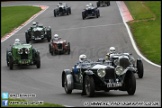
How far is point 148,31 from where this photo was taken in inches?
1725

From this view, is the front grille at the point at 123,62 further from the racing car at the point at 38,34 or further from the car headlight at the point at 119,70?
the racing car at the point at 38,34

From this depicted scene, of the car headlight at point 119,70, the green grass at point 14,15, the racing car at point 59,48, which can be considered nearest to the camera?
the car headlight at point 119,70

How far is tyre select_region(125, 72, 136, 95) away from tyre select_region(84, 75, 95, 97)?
42.9 inches

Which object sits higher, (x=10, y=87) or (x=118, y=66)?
(x=118, y=66)

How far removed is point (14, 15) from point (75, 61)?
125 ft

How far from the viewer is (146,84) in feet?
69.6

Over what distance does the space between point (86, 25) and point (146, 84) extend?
33150 millimetres

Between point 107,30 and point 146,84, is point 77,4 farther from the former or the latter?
point 146,84

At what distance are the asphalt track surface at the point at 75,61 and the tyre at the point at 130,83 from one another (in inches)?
7.1

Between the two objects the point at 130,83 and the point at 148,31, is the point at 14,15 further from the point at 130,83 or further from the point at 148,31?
the point at 130,83

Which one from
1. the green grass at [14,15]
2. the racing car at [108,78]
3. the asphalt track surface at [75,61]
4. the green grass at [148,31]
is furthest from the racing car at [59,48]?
the racing car at [108,78]

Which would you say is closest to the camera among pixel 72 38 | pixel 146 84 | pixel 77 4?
pixel 146 84

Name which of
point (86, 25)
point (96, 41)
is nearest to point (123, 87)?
point (96, 41)

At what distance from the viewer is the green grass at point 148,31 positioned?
32969mm
